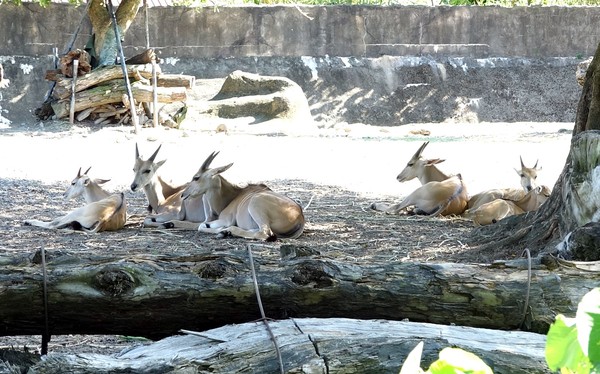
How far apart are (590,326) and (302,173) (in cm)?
1211

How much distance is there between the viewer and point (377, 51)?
83.9ft

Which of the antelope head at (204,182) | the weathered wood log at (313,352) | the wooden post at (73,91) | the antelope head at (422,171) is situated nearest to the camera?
the weathered wood log at (313,352)

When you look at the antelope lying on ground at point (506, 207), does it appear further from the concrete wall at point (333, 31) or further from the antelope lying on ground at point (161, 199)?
the concrete wall at point (333, 31)

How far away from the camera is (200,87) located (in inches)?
910

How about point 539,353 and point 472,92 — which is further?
point 472,92

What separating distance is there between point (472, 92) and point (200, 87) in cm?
739

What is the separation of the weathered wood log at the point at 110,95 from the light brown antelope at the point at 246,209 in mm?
10420

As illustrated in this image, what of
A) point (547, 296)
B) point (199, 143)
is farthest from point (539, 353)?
point (199, 143)

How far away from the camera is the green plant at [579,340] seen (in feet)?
4.33

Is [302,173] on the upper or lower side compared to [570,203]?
lower

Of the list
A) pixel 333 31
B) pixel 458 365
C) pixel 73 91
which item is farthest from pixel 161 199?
pixel 333 31

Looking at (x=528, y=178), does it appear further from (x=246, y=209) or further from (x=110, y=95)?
(x=110, y=95)

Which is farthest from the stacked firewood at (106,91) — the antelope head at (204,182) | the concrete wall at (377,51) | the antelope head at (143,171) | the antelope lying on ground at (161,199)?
the antelope head at (204,182)

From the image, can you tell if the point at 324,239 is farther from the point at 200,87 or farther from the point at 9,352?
the point at 200,87
